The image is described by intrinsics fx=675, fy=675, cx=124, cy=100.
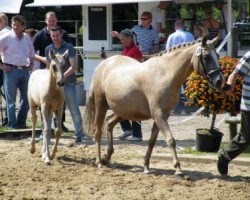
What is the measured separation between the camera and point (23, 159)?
34.4 ft

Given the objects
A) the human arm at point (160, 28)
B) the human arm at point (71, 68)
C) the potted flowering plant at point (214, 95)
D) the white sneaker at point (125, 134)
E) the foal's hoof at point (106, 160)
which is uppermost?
the human arm at point (160, 28)

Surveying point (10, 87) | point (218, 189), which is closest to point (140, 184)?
point (218, 189)

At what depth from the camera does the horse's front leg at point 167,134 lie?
888cm

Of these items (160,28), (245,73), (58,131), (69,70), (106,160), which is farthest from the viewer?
(160,28)

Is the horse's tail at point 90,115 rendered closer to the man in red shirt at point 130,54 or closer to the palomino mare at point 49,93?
the palomino mare at point 49,93

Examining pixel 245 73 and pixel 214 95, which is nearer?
pixel 245 73

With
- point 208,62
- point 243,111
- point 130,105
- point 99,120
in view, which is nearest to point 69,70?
point 99,120

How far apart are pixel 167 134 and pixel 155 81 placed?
74 centimetres

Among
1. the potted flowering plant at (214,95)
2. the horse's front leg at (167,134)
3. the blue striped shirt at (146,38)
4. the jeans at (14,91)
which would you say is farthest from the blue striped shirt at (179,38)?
the horse's front leg at (167,134)

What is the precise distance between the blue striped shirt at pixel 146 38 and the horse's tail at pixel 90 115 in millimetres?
5312

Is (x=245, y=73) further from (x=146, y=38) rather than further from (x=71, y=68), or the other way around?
(x=146, y=38)

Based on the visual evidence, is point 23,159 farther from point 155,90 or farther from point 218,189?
point 218,189

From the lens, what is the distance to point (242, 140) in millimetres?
8688

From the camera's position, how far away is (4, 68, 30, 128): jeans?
1339cm
